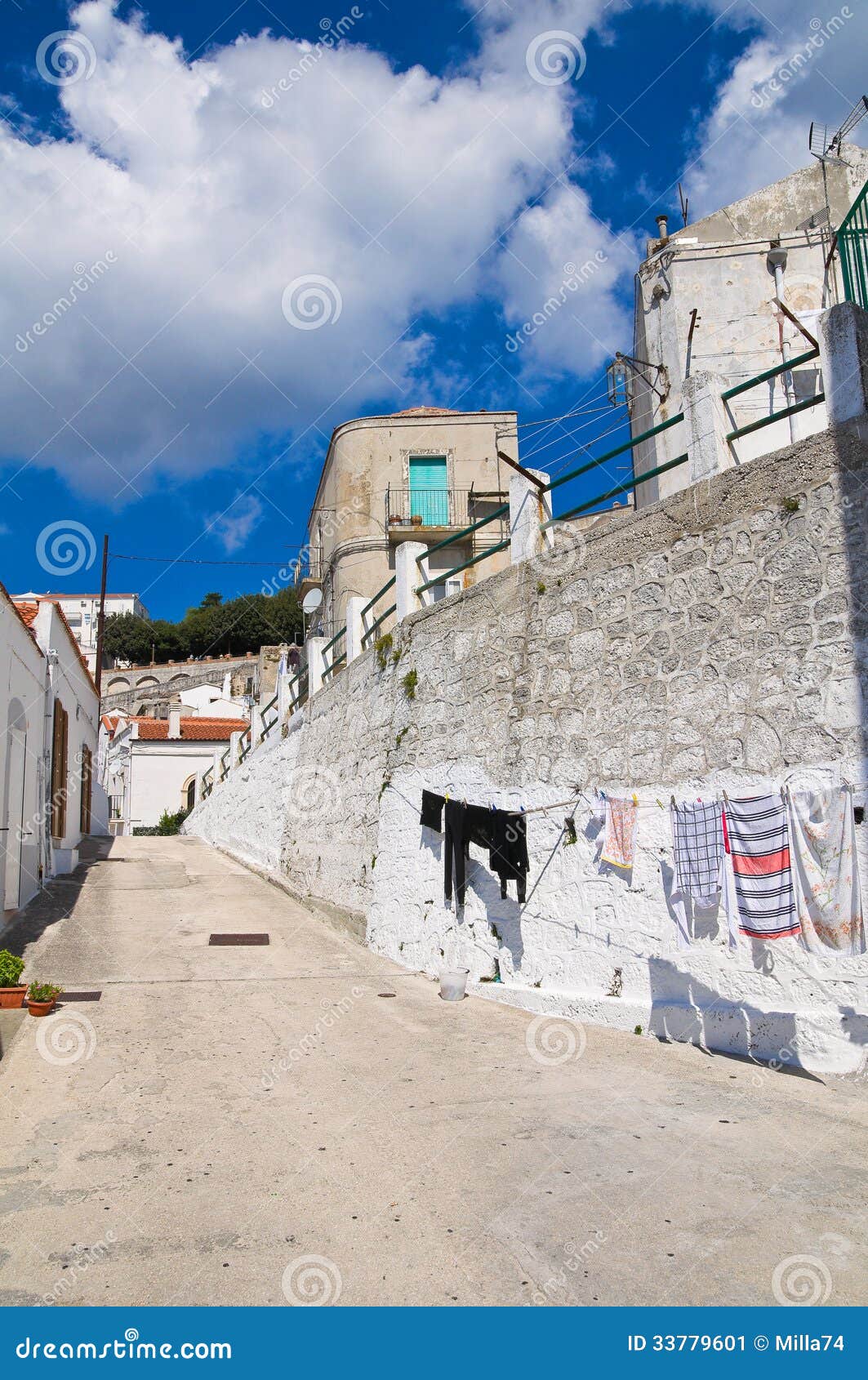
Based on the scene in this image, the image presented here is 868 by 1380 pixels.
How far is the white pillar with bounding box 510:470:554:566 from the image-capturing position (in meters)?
9.08

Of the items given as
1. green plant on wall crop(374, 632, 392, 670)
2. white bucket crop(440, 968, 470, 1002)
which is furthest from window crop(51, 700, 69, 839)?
white bucket crop(440, 968, 470, 1002)

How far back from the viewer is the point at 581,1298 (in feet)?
10.9

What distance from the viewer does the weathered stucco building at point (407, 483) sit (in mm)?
26812

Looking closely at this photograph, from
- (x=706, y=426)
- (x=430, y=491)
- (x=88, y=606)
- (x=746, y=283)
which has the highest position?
(x=88, y=606)

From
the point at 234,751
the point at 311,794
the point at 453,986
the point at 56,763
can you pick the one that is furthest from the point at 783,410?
the point at 234,751

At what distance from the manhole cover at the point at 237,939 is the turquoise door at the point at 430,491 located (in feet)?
56.5

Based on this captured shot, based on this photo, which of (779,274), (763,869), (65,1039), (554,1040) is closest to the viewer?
(763,869)

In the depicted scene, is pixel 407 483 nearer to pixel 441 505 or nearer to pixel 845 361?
pixel 441 505

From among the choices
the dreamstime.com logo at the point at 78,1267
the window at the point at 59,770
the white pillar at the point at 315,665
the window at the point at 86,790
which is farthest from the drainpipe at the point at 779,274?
the window at the point at 86,790

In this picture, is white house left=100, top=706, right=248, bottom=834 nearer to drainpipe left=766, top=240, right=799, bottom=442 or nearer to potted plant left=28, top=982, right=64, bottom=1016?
drainpipe left=766, top=240, right=799, bottom=442

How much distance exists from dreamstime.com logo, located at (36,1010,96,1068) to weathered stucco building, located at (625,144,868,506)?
11551 mm

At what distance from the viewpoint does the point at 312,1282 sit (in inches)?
135

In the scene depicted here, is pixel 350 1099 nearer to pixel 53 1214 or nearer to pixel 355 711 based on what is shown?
pixel 53 1214

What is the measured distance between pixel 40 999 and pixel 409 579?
6193 millimetres
